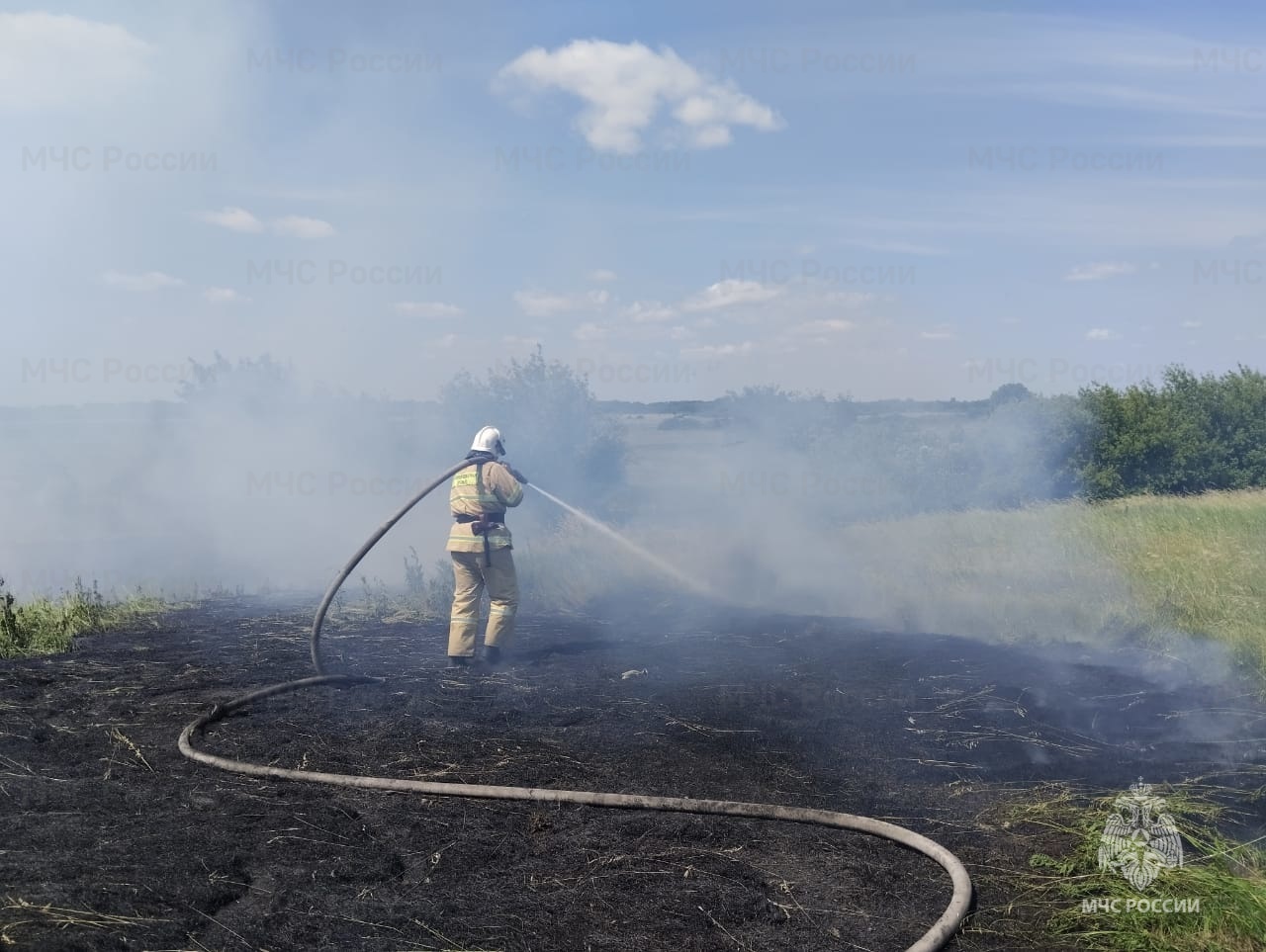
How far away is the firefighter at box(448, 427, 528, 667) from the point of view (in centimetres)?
894

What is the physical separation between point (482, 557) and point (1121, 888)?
5.93 metres

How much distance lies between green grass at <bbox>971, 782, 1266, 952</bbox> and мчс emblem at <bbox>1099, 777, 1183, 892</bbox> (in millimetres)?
43

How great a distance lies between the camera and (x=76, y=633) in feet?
33.6

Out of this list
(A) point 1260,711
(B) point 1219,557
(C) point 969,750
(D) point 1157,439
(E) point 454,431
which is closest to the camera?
(C) point 969,750

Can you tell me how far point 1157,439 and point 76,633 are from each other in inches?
954

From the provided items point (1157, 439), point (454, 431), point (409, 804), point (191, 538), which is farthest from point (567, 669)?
point (1157, 439)

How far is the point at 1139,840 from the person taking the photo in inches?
186

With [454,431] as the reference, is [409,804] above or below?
below

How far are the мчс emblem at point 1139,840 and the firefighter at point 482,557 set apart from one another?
5343 mm

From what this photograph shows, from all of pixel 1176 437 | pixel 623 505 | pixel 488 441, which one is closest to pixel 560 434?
pixel 623 505

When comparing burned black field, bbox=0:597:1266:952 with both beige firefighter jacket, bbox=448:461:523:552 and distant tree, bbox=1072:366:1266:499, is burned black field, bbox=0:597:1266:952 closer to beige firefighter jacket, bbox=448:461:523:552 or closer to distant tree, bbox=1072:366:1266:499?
beige firefighter jacket, bbox=448:461:523:552

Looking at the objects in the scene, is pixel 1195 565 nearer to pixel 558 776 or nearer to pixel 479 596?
pixel 479 596

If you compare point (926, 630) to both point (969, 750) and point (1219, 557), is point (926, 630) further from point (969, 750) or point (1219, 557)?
point (969, 750)

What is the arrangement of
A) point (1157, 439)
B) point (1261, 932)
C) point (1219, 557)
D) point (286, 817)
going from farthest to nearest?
point (1157, 439), point (1219, 557), point (286, 817), point (1261, 932)
